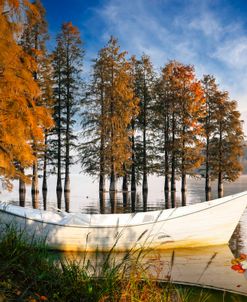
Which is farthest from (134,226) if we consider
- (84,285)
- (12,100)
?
(12,100)

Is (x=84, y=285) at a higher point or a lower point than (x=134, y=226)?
higher

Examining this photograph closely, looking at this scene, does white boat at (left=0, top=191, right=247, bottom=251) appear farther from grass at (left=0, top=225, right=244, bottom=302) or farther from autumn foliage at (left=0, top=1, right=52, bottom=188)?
grass at (left=0, top=225, right=244, bottom=302)

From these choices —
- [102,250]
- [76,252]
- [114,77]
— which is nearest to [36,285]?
[102,250]

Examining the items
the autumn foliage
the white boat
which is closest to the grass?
the white boat

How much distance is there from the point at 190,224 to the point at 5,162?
23.1 ft

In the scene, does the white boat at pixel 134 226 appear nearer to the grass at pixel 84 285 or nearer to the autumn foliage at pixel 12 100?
the autumn foliage at pixel 12 100

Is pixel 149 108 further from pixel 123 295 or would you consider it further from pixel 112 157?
pixel 123 295

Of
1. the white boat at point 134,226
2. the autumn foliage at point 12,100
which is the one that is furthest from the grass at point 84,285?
the autumn foliage at point 12,100

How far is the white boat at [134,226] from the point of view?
10.0 metres

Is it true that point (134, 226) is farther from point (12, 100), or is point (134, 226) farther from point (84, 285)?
point (12, 100)

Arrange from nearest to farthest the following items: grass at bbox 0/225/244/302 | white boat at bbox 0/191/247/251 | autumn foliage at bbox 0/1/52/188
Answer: grass at bbox 0/225/244/302, white boat at bbox 0/191/247/251, autumn foliage at bbox 0/1/52/188

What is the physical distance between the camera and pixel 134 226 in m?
10.0

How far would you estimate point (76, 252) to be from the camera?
10.3 meters

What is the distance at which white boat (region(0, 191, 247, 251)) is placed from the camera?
10009mm
